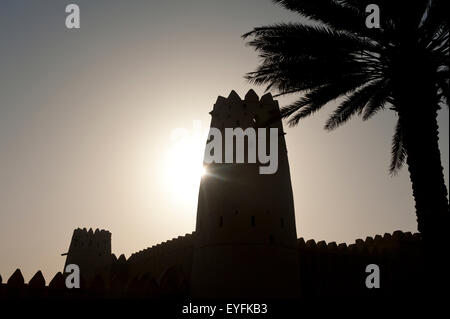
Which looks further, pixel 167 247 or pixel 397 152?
pixel 167 247

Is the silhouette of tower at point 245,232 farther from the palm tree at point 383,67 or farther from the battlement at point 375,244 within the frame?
the battlement at point 375,244

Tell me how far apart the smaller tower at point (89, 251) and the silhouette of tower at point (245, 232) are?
1618 centimetres

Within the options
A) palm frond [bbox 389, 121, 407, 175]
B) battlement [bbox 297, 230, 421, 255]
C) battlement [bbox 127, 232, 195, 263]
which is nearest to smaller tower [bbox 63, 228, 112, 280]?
battlement [bbox 127, 232, 195, 263]


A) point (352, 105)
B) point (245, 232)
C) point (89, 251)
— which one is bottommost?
point (245, 232)

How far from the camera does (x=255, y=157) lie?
1225 cm

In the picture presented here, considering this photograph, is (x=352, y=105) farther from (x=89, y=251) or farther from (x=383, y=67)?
(x=89, y=251)

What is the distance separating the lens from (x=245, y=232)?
11297 millimetres

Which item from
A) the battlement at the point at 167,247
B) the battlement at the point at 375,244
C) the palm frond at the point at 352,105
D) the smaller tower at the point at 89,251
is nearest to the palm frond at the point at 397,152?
the palm frond at the point at 352,105

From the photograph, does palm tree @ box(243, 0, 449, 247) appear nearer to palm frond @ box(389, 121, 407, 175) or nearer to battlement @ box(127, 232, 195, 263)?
palm frond @ box(389, 121, 407, 175)

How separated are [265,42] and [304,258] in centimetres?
924

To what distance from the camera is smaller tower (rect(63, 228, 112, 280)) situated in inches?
1017

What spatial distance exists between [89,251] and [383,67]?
23764 millimetres

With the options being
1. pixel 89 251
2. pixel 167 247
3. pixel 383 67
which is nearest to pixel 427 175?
pixel 383 67
